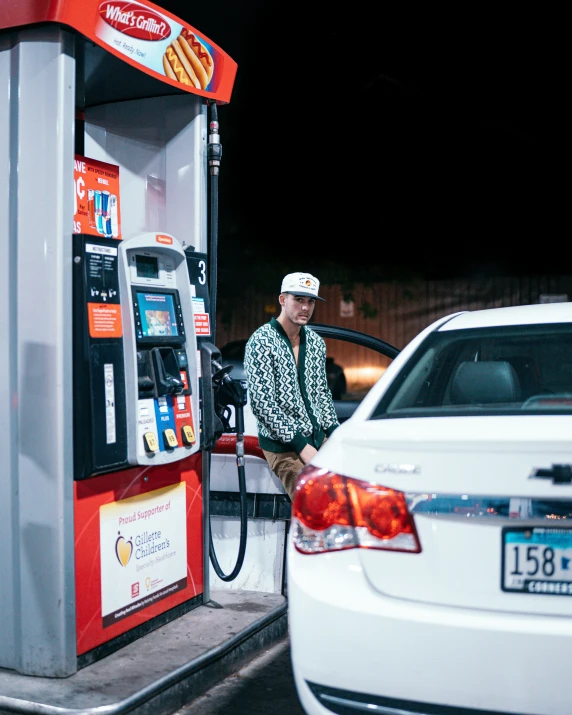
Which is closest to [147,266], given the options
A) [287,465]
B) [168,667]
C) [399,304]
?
[287,465]

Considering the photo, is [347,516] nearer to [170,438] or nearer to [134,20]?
[170,438]

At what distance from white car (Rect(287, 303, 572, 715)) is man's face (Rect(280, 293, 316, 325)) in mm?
2321

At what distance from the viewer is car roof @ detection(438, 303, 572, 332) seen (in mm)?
3188

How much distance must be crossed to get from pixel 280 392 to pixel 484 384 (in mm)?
1809

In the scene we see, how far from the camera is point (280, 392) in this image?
4.64 metres

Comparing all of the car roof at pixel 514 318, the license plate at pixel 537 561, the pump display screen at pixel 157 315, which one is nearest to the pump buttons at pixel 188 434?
the pump display screen at pixel 157 315

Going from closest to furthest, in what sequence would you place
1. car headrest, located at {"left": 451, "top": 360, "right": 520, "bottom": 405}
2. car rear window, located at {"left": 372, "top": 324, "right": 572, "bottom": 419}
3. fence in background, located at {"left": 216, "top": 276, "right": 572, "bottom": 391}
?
car rear window, located at {"left": 372, "top": 324, "right": 572, "bottom": 419} < car headrest, located at {"left": 451, "top": 360, "right": 520, "bottom": 405} < fence in background, located at {"left": 216, "top": 276, "right": 572, "bottom": 391}

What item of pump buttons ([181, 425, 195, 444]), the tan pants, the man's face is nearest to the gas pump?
pump buttons ([181, 425, 195, 444])

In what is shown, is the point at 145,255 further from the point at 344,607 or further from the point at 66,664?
the point at 344,607

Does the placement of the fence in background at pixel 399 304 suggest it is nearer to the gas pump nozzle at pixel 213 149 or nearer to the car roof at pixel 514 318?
the gas pump nozzle at pixel 213 149

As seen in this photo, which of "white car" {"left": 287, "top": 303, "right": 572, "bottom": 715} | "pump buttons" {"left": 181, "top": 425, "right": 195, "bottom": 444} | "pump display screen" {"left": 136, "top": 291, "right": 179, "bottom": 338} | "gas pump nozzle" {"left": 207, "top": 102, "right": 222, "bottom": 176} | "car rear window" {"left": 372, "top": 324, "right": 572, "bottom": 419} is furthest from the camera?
"gas pump nozzle" {"left": 207, "top": 102, "right": 222, "bottom": 176}

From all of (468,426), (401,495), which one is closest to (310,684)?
(401,495)

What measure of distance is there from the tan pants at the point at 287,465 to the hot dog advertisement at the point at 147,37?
1942 millimetres

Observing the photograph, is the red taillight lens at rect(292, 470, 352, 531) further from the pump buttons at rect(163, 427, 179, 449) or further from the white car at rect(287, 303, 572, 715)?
the pump buttons at rect(163, 427, 179, 449)
